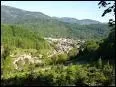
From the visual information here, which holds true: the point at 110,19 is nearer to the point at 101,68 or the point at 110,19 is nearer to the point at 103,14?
the point at 103,14

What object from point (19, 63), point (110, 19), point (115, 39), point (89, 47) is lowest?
point (19, 63)

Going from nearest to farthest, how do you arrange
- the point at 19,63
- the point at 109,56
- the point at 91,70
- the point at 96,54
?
the point at 91,70 → the point at 109,56 → the point at 96,54 → the point at 19,63

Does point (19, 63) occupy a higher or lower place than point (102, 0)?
lower

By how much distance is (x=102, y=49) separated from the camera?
116 m

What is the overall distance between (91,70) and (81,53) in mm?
72397

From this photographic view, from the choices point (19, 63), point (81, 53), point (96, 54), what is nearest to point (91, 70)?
point (96, 54)

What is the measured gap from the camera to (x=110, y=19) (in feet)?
66.7

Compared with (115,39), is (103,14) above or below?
above

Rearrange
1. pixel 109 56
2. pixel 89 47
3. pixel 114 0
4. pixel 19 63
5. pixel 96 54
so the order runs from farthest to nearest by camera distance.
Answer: pixel 19 63 → pixel 89 47 → pixel 96 54 → pixel 109 56 → pixel 114 0

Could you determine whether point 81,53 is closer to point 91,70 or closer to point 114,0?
point 91,70

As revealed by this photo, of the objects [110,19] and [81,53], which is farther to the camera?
[81,53]

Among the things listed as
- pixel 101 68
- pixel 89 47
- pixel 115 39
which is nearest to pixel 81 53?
pixel 89 47

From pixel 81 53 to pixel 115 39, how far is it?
5280 inches

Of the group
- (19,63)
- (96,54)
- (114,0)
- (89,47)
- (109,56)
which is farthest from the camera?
(19,63)
